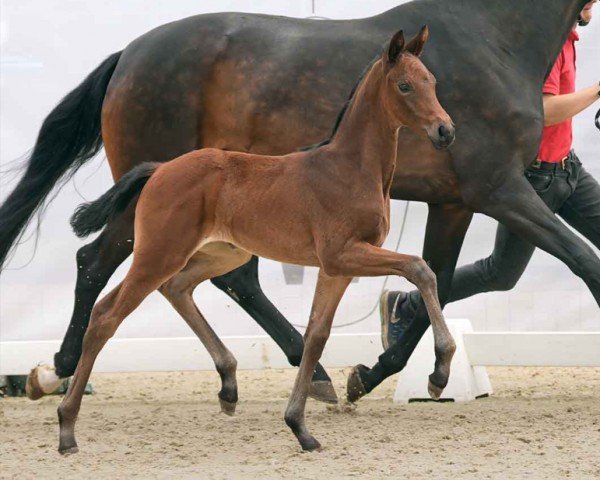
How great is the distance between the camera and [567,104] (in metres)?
4.84

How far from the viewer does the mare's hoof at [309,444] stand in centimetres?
390

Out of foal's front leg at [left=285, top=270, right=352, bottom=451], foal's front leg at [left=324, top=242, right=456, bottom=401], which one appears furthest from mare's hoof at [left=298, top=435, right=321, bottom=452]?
foal's front leg at [left=324, top=242, right=456, bottom=401]

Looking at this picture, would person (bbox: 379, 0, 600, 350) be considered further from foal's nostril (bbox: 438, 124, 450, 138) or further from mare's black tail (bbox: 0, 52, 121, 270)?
mare's black tail (bbox: 0, 52, 121, 270)

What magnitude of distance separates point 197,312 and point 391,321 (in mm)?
1154

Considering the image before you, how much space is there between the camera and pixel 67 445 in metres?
3.92

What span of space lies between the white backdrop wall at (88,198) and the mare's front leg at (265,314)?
68 cm

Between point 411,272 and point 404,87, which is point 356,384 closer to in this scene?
point 411,272

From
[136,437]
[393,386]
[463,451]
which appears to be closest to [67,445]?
[136,437]

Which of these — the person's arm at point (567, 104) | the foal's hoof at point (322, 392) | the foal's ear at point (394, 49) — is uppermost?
the foal's ear at point (394, 49)

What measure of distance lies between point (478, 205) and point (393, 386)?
5.27ft

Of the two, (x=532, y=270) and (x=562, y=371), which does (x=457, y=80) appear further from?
(x=562, y=371)

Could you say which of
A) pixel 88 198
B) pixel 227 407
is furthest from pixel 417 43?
pixel 88 198

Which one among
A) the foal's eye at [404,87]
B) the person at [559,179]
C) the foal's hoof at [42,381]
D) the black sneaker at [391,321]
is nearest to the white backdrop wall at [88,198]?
the black sneaker at [391,321]

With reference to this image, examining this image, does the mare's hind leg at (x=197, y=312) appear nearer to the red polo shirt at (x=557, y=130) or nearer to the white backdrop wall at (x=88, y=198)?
the white backdrop wall at (x=88, y=198)
